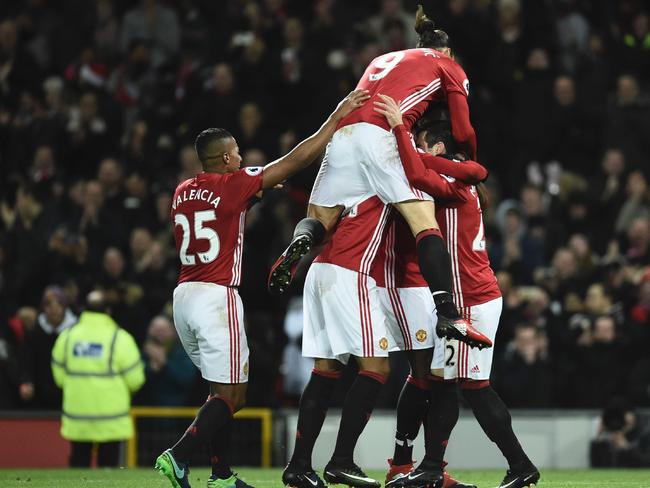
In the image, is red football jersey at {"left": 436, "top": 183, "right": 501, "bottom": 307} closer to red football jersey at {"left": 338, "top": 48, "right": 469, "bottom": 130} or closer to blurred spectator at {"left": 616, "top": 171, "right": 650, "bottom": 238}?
red football jersey at {"left": 338, "top": 48, "right": 469, "bottom": 130}

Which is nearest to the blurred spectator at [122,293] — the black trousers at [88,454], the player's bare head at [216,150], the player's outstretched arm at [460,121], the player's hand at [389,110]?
the black trousers at [88,454]

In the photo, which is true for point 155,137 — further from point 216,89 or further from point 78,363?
point 78,363

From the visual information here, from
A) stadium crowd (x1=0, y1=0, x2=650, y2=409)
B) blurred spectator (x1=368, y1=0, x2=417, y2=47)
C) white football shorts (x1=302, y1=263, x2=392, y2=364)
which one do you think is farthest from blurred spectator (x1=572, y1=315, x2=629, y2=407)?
white football shorts (x1=302, y1=263, x2=392, y2=364)

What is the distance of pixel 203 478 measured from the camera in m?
11.0

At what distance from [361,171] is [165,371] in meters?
6.04

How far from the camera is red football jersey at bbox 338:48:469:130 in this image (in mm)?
8992

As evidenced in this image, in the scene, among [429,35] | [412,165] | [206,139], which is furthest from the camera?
[429,35]

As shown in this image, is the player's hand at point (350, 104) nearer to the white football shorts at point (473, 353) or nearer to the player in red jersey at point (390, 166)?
the player in red jersey at point (390, 166)

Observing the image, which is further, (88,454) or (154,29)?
(154,29)

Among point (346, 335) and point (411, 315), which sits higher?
point (411, 315)

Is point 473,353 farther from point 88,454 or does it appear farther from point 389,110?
point 88,454

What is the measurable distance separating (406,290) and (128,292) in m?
6.55

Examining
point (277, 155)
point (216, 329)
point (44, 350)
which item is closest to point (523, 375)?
point (277, 155)

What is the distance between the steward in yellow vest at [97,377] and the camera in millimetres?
12961
